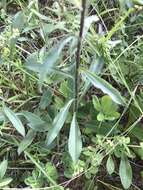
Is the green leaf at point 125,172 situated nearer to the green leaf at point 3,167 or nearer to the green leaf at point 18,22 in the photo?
the green leaf at point 3,167

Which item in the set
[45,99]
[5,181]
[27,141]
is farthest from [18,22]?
[5,181]

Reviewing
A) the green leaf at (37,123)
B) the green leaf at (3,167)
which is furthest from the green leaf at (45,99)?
the green leaf at (3,167)

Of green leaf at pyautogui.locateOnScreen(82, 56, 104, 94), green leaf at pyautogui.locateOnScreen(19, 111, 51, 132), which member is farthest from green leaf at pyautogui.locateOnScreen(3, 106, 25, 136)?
green leaf at pyautogui.locateOnScreen(82, 56, 104, 94)

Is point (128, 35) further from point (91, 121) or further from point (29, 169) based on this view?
point (29, 169)

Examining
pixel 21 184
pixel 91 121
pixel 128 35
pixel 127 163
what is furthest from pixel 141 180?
pixel 128 35

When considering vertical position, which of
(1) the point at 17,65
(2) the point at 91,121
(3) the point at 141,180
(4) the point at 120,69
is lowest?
(3) the point at 141,180

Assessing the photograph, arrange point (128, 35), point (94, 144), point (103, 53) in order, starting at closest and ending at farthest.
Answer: point (103, 53), point (94, 144), point (128, 35)

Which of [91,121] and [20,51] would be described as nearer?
[91,121]
